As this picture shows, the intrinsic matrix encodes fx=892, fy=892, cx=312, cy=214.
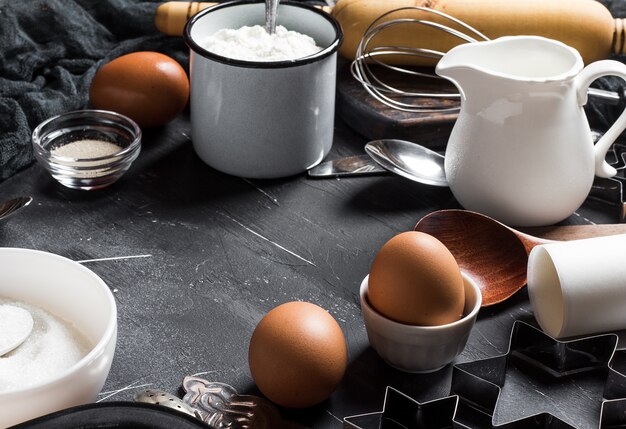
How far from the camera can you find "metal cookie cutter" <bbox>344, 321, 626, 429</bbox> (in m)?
0.63

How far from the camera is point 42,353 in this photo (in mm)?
622

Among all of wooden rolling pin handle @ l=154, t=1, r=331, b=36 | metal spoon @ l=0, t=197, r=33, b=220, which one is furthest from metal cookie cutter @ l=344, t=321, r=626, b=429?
wooden rolling pin handle @ l=154, t=1, r=331, b=36

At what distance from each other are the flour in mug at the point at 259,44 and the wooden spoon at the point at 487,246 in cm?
23

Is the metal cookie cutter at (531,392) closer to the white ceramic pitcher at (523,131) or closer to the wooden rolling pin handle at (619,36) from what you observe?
the white ceramic pitcher at (523,131)

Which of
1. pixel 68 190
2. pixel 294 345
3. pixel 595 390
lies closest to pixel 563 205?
pixel 595 390

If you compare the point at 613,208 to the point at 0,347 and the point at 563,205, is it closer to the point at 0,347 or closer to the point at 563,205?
the point at 563,205

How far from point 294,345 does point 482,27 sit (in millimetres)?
582

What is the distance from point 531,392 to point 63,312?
0.36 metres

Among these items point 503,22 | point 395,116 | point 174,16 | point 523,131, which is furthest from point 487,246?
point 174,16

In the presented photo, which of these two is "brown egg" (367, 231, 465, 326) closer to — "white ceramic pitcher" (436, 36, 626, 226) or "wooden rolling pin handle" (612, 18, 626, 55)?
"white ceramic pitcher" (436, 36, 626, 226)

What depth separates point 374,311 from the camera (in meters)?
0.68

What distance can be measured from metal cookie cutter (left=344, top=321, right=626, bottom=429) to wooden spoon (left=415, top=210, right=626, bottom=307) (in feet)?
0.26

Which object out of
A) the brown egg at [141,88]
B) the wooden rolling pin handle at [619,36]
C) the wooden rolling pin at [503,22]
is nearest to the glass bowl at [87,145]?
the brown egg at [141,88]

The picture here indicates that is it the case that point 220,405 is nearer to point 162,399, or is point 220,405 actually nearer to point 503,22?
point 162,399
